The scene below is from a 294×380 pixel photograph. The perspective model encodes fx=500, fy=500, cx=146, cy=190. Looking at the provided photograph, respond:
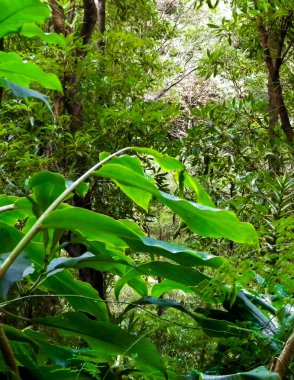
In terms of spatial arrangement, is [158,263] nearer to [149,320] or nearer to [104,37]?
[149,320]

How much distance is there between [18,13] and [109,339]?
1.43 ft

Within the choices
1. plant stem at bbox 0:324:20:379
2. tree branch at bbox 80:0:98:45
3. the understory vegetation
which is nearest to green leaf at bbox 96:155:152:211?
the understory vegetation

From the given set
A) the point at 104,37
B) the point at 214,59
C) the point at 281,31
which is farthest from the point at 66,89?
the point at 281,31

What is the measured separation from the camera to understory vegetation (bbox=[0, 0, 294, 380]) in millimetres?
560

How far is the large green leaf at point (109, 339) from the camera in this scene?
57 centimetres

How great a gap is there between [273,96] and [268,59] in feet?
0.51

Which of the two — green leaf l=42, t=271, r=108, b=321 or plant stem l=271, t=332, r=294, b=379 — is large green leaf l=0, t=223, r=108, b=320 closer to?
green leaf l=42, t=271, r=108, b=321

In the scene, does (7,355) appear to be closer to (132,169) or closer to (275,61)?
(132,169)

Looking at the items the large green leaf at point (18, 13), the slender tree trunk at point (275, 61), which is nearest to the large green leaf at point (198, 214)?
the large green leaf at point (18, 13)

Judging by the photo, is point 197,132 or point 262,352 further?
point 197,132

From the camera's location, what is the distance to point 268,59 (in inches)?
77.3

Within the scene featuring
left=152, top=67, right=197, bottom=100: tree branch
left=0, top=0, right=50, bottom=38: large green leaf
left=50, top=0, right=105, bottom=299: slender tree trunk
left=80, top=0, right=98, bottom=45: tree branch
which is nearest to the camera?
left=0, top=0, right=50, bottom=38: large green leaf

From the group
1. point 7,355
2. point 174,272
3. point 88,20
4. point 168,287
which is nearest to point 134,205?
point 88,20

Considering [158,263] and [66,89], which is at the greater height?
[66,89]
